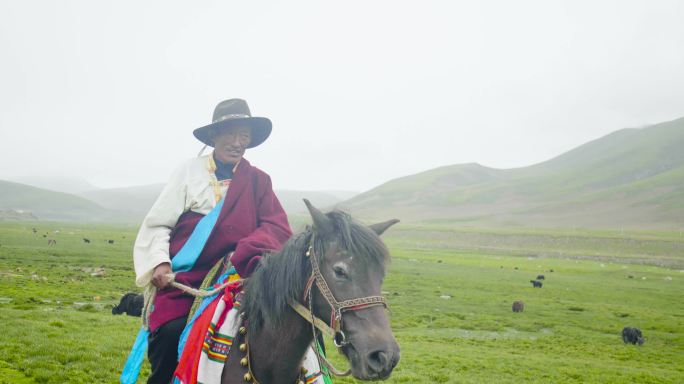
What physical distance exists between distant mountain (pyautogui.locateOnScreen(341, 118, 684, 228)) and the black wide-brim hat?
12582 cm

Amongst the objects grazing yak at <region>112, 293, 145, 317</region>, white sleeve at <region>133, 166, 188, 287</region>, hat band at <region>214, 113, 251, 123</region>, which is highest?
hat band at <region>214, 113, 251, 123</region>

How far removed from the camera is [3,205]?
7367 inches

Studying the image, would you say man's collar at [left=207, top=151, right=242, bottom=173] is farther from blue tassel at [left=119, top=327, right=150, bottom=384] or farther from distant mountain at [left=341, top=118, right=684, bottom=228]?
distant mountain at [left=341, top=118, right=684, bottom=228]

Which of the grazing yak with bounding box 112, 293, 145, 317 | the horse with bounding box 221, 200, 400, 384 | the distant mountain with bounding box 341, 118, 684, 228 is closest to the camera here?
the horse with bounding box 221, 200, 400, 384

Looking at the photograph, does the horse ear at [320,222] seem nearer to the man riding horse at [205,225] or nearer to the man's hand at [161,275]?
the man riding horse at [205,225]

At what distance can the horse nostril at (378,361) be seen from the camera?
7.95ft

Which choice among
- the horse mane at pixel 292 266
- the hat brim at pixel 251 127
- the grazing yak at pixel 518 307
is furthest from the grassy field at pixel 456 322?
the horse mane at pixel 292 266

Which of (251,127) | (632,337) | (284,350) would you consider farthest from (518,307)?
(284,350)

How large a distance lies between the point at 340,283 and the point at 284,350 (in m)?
0.69

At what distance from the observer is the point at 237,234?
363 centimetres

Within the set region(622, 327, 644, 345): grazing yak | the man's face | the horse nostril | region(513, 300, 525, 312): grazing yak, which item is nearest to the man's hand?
the man's face

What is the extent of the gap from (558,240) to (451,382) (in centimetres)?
7226

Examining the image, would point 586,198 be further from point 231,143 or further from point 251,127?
point 231,143

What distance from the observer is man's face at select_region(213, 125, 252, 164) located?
13.2ft
